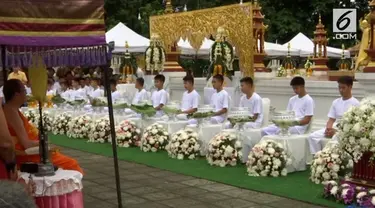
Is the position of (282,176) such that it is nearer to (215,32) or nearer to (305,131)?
(305,131)

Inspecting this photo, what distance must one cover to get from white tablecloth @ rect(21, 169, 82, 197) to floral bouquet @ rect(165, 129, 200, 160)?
4.67 metres

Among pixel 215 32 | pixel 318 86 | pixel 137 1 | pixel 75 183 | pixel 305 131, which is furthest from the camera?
pixel 137 1

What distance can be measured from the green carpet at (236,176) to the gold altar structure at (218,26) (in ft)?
12.0

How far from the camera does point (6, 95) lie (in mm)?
5461

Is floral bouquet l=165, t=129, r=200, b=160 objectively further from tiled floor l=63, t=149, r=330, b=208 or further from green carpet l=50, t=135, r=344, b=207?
tiled floor l=63, t=149, r=330, b=208

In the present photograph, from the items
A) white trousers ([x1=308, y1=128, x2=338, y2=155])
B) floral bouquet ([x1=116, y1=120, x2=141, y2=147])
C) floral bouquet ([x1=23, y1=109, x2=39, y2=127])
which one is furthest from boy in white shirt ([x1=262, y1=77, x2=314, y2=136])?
floral bouquet ([x1=23, y1=109, x2=39, y2=127])

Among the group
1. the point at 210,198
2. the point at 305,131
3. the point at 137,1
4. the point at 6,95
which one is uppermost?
the point at 137,1

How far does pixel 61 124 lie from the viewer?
537 inches

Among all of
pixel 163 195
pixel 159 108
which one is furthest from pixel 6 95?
pixel 159 108

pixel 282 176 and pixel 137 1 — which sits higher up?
pixel 137 1

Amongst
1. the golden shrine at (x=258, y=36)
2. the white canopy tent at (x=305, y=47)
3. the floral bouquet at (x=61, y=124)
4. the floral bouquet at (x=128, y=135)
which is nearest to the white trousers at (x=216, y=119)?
the floral bouquet at (x=128, y=135)

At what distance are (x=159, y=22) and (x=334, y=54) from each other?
37.9ft

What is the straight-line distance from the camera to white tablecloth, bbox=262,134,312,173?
8.02 m

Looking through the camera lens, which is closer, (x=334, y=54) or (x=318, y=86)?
(x=318, y=86)
